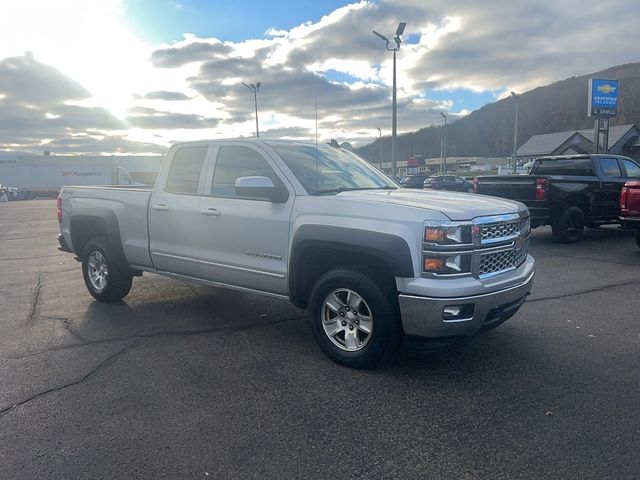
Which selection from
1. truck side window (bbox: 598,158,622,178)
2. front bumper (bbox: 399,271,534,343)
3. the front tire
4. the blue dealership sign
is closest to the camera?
front bumper (bbox: 399,271,534,343)

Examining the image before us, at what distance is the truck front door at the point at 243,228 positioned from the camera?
15.8ft

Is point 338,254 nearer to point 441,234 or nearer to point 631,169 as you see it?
point 441,234

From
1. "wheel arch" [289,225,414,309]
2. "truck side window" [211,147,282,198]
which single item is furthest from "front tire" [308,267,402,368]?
"truck side window" [211,147,282,198]

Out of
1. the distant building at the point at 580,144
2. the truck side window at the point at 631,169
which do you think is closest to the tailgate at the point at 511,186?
the truck side window at the point at 631,169

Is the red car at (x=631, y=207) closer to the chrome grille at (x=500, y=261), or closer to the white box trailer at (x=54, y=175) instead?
the chrome grille at (x=500, y=261)

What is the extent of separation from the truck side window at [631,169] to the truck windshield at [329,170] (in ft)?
29.7

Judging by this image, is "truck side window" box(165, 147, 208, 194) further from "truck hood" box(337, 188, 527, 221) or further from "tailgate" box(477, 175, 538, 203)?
"tailgate" box(477, 175, 538, 203)

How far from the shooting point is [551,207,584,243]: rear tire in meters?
11.3

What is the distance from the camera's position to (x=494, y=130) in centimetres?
15500

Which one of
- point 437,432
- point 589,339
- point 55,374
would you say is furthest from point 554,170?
point 55,374

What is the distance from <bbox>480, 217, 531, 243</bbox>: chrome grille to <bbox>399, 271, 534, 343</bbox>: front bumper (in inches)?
16.6

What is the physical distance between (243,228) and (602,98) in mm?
35750

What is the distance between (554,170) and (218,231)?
9769 mm

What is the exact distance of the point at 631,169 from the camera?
496 inches
